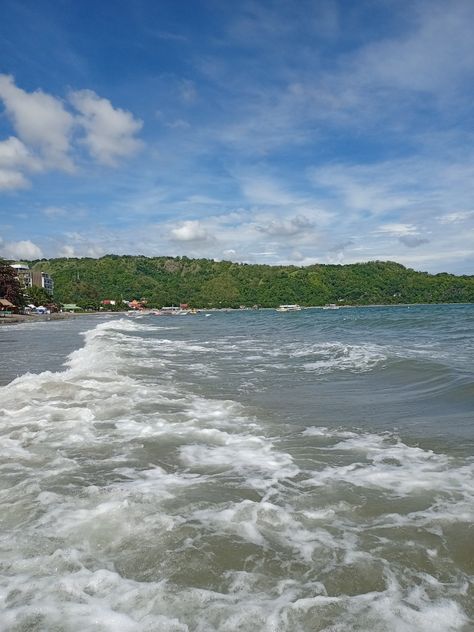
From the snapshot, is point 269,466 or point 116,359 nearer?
point 269,466

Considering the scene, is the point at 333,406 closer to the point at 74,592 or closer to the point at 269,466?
the point at 269,466

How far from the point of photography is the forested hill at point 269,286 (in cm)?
13925

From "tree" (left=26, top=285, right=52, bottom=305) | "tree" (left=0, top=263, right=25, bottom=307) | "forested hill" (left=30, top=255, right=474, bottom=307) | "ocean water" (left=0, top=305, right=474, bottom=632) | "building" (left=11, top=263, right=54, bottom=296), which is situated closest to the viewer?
"ocean water" (left=0, top=305, right=474, bottom=632)

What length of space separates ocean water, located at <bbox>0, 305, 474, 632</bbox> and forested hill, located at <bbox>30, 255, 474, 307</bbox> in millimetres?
127707

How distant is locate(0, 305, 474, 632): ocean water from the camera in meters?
3.46

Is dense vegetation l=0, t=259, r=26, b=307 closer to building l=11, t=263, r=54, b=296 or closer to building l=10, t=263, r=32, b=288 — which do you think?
building l=10, t=263, r=32, b=288

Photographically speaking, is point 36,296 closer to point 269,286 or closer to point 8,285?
point 8,285

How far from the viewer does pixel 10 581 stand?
12.2ft

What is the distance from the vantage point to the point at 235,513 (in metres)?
4.96

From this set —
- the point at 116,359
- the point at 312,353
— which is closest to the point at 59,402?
the point at 116,359

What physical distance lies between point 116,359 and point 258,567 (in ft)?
49.4

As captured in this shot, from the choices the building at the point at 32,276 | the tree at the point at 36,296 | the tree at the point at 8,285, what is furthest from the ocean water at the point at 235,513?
the building at the point at 32,276

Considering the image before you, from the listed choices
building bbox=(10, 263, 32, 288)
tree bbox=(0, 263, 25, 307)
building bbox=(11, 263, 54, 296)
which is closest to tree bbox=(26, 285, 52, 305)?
tree bbox=(0, 263, 25, 307)

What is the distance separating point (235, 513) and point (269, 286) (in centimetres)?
17347
